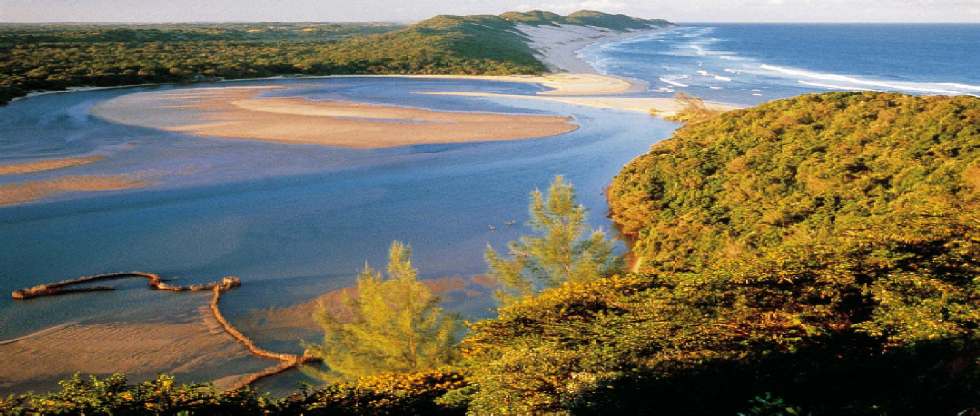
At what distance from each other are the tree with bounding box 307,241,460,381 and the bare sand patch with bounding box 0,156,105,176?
1198 inches

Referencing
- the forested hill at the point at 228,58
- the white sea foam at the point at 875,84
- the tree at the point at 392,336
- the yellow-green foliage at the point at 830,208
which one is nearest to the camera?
the yellow-green foliage at the point at 830,208

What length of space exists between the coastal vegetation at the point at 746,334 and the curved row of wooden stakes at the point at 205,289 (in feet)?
15.8

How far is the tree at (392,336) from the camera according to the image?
12.0 meters

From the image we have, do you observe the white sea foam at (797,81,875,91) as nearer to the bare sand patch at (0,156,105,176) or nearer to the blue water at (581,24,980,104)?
the blue water at (581,24,980,104)

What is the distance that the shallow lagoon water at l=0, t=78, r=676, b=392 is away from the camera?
803 inches

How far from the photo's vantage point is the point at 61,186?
30.3m

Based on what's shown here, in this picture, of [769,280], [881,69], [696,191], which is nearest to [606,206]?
[696,191]

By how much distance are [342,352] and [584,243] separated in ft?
22.8

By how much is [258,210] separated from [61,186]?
11738mm

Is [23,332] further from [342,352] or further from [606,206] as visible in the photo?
[606,206]

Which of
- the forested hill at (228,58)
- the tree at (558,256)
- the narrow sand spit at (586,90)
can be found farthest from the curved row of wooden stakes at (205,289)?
the forested hill at (228,58)

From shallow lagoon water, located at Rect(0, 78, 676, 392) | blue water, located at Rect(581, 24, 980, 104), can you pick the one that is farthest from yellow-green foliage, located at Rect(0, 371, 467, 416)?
blue water, located at Rect(581, 24, 980, 104)

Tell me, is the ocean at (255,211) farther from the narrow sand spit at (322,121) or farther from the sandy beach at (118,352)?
the narrow sand spit at (322,121)

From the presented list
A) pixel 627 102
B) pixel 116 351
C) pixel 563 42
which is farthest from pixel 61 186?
pixel 563 42
